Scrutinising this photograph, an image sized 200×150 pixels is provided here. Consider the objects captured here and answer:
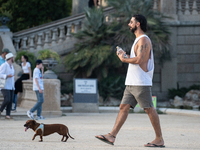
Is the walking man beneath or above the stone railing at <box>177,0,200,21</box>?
beneath

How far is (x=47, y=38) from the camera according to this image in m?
16.2

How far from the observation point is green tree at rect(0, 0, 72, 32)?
22812mm

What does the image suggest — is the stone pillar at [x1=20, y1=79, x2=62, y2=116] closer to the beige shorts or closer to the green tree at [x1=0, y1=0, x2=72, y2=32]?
the beige shorts

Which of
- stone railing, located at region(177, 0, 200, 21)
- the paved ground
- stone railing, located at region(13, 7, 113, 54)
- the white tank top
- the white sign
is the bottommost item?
the paved ground

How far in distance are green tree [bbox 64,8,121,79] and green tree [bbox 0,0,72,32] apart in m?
7.76

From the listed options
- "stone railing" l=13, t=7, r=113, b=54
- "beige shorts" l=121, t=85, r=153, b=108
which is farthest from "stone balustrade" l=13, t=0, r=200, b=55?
"beige shorts" l=121, t=85, r=153, b=108

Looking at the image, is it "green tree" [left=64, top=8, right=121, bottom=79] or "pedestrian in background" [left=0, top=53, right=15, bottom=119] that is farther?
"green tree" [left=64, top=8, right=121, bottom=79]

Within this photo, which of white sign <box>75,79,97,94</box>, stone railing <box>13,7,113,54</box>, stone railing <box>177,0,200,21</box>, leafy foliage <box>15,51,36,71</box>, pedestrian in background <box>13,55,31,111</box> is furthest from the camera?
stone railing <box>177,0,200,21</box>

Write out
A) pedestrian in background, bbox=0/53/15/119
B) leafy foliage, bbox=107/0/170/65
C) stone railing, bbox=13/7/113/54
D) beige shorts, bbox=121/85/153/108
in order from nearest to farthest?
beige shorts, bbox=121/85/153/108, pedestrian in background, bbox=0/53/15/119, leafy foliage, bbox=107/0/170/65, stone railing, bbox=13/7/113/54

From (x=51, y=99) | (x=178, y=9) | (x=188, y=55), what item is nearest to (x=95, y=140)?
(x=51, y=99)

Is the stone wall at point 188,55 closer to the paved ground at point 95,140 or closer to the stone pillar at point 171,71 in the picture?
the stone pillar at point 171,71

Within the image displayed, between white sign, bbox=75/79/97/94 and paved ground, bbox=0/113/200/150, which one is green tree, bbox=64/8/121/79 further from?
paved ground, bbox=0/113/200/150

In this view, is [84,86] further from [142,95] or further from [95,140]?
[142,95]

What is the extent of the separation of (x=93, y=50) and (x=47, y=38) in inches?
84.7
